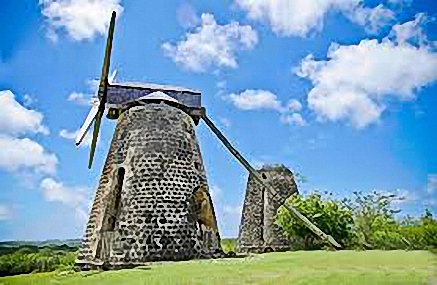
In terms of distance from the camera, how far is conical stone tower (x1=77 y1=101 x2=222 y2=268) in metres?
15.1

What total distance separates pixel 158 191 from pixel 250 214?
543 inches

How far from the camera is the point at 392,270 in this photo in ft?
32.7

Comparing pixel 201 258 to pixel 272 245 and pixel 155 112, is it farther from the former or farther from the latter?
pixel 272 245

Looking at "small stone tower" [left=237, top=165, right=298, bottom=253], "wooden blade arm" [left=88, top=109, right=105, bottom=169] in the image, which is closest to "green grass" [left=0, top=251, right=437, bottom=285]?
"wooden blade arm" [left=88, top=109, right=105, bottom=169]

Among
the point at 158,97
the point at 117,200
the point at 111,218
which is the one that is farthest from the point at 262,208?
the point at 111,218

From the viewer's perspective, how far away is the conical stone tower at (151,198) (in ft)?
49.4

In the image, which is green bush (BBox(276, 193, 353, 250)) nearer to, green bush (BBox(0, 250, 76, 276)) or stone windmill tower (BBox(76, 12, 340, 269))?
stone windmill tower (BBox(76, 12, 340, 269))

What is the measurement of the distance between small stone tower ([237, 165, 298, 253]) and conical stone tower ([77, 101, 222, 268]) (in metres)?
11.2

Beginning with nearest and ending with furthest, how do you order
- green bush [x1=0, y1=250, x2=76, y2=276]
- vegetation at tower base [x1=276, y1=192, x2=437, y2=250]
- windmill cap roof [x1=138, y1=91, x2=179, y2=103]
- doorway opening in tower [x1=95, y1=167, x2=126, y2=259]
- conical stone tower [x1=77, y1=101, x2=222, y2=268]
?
1. green bush [x1=0, y1=250, x2=76, y2=276]
2. conical stone tower [x1=77, y1=101, x2=222, y2=268]
3. doorway opening in tower [x1=95, y1=167, x2=126, y2=259]
4. windmill cap roof [x1=138, y1=91, x2=179, y2=103]
5. vegetation at tower base [x1=276, y1=192, x2=437, y2=250]

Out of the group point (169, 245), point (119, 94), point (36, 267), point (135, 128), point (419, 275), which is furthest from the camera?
point (119, 94)

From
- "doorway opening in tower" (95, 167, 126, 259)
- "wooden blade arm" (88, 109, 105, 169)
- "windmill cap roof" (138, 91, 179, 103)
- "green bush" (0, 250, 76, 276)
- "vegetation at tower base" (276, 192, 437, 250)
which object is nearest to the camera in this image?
"green bush" (0, 250, 76, 276)

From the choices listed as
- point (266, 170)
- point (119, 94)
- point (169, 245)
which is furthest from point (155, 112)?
point (266, 170)

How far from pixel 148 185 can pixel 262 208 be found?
13671 millimetres

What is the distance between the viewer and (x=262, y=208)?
93.4 feet
